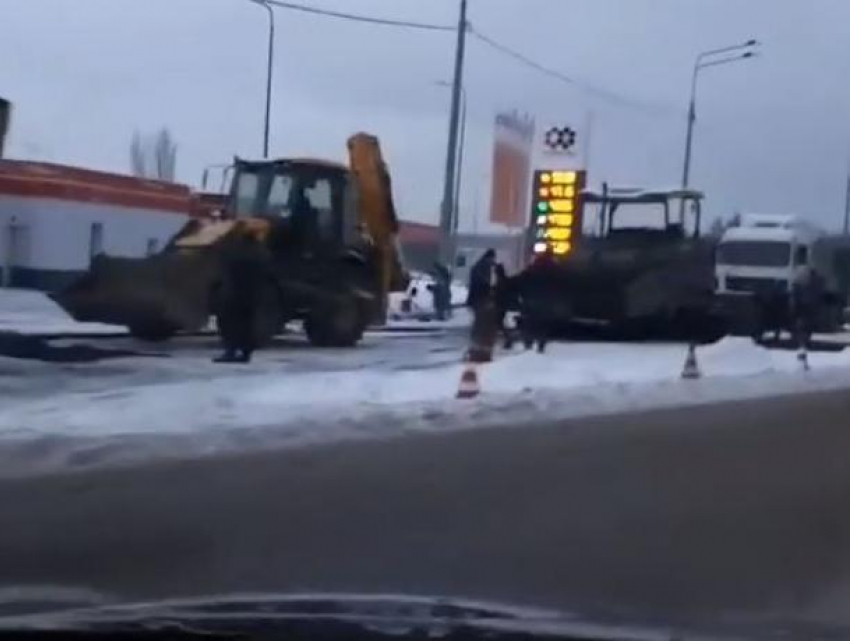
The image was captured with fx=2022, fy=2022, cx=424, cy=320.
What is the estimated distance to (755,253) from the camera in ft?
74.2

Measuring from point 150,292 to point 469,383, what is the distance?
3.54 meters

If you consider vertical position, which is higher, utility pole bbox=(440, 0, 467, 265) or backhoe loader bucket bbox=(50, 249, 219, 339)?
utility pole bbox=(440, 0, 467, 265)

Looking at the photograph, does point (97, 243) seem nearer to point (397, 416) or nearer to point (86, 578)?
point (397, 416)

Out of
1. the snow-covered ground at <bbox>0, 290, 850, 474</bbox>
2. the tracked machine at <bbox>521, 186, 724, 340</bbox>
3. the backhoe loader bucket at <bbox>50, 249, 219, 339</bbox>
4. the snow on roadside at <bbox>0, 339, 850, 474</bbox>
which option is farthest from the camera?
the backhoe loader bucket at <bbox>50, 249, 219, 339</bbox>

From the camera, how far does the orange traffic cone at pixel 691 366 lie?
72.9 feet

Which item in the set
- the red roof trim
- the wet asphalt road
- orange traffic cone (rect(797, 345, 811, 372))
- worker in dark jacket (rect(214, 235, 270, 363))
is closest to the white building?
the red roof trim

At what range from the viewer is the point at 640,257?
19.4 meters

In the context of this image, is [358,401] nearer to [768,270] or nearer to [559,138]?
[559,138]

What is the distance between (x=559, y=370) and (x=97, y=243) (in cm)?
490

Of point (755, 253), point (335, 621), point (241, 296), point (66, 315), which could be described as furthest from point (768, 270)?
point (335, 621)

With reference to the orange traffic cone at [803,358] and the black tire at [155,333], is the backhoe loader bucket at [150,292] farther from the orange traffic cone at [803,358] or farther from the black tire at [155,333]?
the orange traffic cone at [803,358]

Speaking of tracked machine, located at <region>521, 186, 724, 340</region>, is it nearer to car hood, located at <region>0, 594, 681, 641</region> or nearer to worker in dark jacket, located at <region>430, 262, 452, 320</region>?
worker in dark jacket, located at <region>430, 262, 452, 320</region>

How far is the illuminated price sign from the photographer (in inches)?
694

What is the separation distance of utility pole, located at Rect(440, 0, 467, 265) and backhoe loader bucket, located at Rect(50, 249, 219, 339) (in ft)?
10.4
